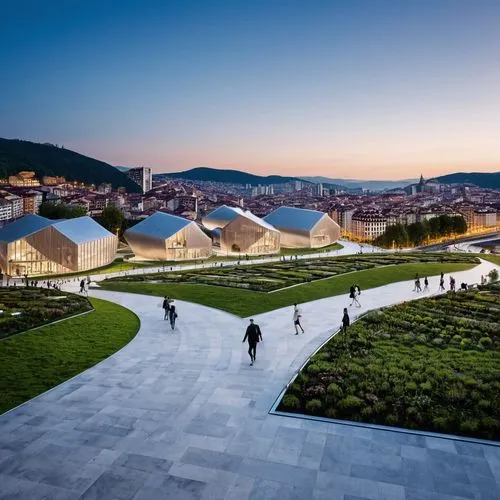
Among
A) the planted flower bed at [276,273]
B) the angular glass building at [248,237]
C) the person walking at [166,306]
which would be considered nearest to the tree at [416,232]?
the angular glass building at [248,237]

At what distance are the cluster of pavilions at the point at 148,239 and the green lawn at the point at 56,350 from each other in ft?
103

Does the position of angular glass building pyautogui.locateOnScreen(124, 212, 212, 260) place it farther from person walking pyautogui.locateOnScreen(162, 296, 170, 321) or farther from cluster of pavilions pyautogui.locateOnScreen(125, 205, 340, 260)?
person walking pyautogui.locateOnScreen(162, 296, 170, 321)

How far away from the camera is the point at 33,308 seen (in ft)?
84.6

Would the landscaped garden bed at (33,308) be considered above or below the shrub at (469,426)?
below

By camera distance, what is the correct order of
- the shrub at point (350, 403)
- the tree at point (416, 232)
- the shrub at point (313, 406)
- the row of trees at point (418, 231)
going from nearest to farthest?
the shrub at point (313, 406) → the shrub at point (350, 403) → the row of trees at point (418, 231) → the tree at point (416, 232)

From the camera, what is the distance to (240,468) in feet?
30.2

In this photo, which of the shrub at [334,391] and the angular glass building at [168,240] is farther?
the angular glass building at [168,240]

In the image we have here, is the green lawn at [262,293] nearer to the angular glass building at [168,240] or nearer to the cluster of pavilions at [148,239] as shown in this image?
the cluster of pavilions at [148,239]

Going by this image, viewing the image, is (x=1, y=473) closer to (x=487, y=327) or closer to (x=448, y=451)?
(x=448, y=451)

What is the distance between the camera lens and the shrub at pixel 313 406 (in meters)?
12.0

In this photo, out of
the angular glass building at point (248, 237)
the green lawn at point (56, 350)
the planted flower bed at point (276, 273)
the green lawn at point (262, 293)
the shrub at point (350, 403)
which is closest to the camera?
the shrub at point (350, 403)

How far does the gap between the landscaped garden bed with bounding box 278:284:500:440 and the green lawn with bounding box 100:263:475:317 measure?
23.7ft

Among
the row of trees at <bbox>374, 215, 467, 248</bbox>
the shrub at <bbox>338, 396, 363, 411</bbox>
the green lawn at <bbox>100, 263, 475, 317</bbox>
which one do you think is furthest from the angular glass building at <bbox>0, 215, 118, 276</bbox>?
the row of trees at <bbox>374, 215, 467, 248</bbox>

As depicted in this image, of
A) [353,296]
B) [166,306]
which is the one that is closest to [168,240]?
[353,296]
